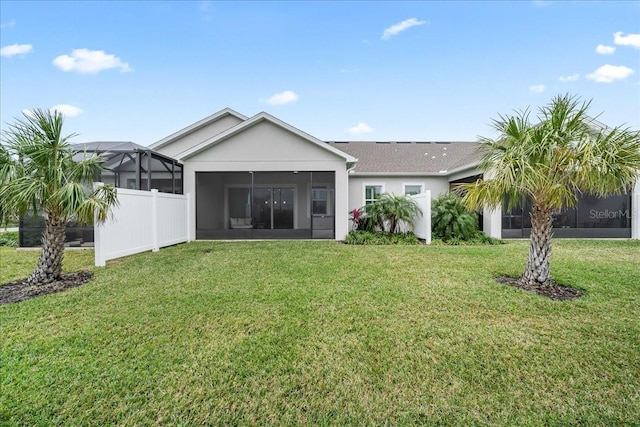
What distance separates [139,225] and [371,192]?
1020 centimetres

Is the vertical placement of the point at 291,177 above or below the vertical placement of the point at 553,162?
above

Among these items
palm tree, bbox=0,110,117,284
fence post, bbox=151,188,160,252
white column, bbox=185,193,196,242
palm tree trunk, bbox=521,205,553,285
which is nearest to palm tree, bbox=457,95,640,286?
palm tree trunk, bbox=521,205,553,285

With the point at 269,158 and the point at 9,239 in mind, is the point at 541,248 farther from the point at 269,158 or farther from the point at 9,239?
the point at 9,239

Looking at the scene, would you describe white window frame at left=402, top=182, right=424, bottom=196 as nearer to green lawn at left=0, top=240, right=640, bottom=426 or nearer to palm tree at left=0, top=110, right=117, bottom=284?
green lawn at left=0, top=240, right=640, bottom=426

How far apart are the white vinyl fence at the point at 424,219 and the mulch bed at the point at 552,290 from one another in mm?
5590

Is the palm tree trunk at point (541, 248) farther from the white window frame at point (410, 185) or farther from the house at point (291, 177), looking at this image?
the white window frame at point (410, 185)

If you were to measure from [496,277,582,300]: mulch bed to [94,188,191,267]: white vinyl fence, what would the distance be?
9.03m

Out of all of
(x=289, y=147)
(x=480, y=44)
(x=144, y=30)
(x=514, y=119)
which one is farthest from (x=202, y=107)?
(x=514, y=119)

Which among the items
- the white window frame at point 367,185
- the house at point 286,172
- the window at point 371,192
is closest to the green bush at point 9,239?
the house at point 286,172

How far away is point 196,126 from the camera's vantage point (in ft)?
53.5

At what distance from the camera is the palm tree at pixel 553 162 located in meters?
5.29

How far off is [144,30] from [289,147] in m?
8.21

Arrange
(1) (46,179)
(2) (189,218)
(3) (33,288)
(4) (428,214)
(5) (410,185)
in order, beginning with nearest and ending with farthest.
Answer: (3) (33,288)
(1) (46,179)
(4) (428,214)
(2) (189,218)
(5) (410,185)

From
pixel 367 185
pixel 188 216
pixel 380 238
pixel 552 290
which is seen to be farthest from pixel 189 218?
pixel 552 290
